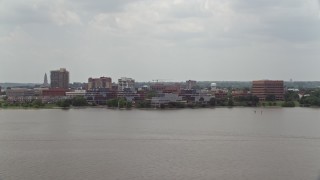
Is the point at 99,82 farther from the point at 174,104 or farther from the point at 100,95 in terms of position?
the point at 174,104

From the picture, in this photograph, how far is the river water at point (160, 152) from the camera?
177 inches

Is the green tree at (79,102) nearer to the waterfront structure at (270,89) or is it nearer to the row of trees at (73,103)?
the row of trees at (73,103)

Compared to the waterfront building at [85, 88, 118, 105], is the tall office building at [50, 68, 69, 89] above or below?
above

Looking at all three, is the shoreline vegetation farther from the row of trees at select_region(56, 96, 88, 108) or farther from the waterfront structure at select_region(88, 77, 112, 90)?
the waterfront structure at select_region(88, 77, 112, 90)

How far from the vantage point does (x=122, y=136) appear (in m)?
7.17

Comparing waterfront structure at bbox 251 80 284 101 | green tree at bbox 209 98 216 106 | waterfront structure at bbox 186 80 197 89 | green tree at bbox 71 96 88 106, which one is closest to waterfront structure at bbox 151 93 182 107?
green tree at bbox 209 98 216 106

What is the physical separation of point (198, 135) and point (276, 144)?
128 cm

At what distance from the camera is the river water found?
450 cm

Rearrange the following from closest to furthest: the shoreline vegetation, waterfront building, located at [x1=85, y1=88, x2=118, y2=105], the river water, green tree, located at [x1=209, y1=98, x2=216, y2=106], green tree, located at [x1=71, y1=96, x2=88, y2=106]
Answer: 1. the river water
2. the shoreline vegetation
3. green tree, located at [x1=71, y1=96, x2=88, y2=106]
4. green tree, located at [x1=209, y1=98, x2=216, y2=106]
5. waterfront building, located at [x1=85, y1=88, x2=118, y2=105]

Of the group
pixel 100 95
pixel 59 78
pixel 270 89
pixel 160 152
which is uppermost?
pixel 59 78

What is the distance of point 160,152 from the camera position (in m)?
5.62

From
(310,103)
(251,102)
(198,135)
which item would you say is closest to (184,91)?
(251,102)

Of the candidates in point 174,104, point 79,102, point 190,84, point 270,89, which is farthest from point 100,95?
point 190,84

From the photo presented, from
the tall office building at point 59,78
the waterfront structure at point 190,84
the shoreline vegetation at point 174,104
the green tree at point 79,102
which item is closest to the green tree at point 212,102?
the shoreline vegetation at point 174,104
